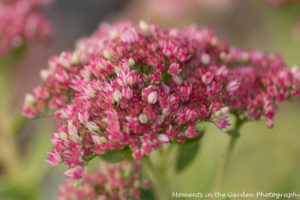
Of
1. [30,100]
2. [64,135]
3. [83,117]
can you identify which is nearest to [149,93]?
[83,117]

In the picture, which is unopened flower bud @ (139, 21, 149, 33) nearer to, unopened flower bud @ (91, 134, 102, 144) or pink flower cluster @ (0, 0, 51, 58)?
unopened flower bud @ (91, 134, 102, 144)

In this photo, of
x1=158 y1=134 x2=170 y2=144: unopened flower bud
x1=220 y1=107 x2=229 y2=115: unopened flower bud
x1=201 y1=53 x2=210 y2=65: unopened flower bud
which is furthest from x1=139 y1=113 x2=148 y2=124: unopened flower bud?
x1=201 y1=53 x2=210 y2=65: unopened flower bud

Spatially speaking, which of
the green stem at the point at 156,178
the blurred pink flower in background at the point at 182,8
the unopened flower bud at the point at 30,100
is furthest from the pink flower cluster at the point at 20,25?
the blurred pink flower in background at the point at 182,8

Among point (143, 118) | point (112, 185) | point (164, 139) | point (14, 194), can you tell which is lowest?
point (14, 194)

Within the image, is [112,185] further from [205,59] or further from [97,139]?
[205,59]

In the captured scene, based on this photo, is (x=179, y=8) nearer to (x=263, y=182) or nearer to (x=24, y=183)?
(x=263, y=182)

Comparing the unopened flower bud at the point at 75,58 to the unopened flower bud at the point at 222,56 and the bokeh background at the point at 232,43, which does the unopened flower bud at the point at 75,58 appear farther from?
the bokeh background at the point at 232,43
